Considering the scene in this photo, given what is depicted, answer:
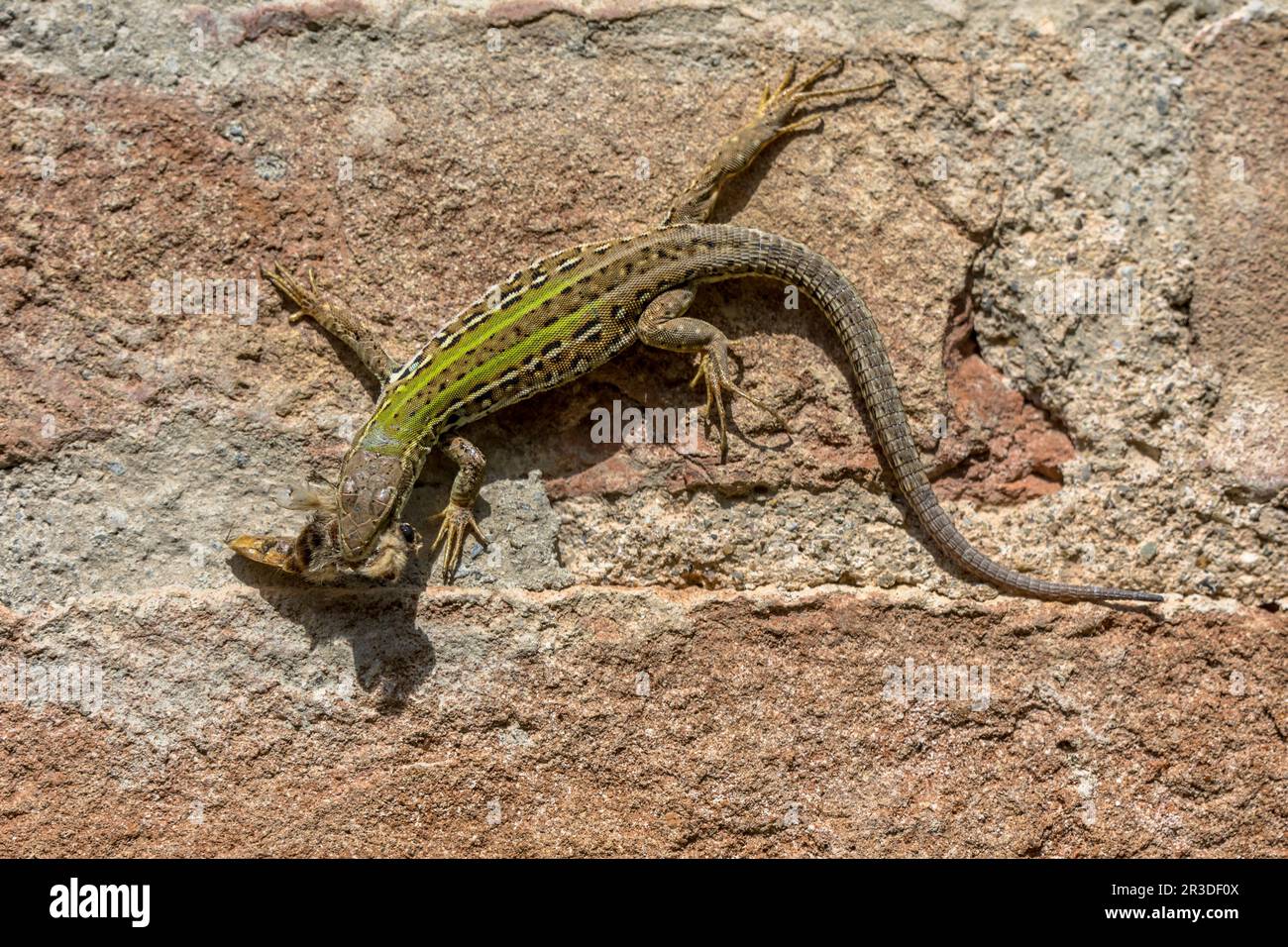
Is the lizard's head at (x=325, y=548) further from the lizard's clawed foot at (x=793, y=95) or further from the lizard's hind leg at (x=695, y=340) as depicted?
the lizard's clawed foot at (x=793, y=95)

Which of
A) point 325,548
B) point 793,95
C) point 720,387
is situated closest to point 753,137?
point 793,95

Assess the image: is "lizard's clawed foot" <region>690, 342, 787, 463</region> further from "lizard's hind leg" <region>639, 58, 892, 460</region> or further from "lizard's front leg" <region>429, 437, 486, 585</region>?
"lizard's front leg" <region>429, 437, 486, 585</region>

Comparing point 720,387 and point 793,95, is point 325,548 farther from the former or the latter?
point 793,95

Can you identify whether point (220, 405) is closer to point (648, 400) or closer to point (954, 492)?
point (648, 400)

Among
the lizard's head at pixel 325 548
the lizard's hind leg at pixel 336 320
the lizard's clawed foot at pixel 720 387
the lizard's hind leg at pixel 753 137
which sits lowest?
the lizard's head at pixel 325 548

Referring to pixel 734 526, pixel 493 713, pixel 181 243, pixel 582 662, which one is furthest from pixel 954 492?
pixel 181 243

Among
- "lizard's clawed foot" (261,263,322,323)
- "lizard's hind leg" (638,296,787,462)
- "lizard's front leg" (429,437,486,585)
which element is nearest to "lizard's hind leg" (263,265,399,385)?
"lizard's clawed foot" (261,263,322,323)

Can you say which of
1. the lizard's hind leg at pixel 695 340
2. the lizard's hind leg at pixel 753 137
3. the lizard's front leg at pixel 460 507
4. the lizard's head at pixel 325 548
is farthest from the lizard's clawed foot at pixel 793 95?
the lizard's head at pixel 325 548
